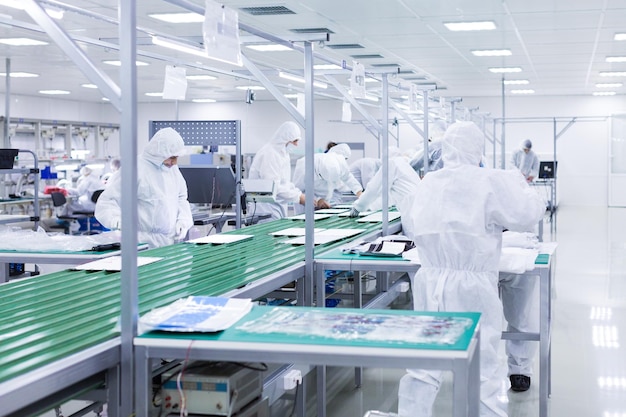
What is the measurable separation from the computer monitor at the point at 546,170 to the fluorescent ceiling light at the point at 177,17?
753 cm

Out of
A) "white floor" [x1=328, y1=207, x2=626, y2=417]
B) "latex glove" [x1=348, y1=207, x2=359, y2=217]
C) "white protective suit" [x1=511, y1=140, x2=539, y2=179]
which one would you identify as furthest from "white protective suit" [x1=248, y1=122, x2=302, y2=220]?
"white protective suit" [x1=511, y1=140, x2=539, y2=179]

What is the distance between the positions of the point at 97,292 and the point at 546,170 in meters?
11.3

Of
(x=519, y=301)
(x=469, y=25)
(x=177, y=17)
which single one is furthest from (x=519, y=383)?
(x=177, y=17)

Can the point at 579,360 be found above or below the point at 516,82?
below

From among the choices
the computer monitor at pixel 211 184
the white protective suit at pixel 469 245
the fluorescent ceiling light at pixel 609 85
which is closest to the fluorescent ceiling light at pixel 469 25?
the computer monitor at pixel 211 184

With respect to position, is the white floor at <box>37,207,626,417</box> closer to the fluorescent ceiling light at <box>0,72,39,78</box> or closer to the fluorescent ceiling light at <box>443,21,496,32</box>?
the fluorescent ceiling light at <box>443,21,496,32</box>

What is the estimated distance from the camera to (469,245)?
294 centimetres

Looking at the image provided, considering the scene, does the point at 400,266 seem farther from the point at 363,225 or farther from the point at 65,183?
the point at 65,183

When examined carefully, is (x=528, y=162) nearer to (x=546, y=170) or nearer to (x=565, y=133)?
(x=546, y=170)

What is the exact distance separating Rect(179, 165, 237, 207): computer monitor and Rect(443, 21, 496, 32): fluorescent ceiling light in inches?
123

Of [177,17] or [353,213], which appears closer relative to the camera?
[353,213]

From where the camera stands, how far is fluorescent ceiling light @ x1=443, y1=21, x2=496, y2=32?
7578 mm

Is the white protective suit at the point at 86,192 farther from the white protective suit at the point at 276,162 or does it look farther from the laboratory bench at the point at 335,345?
the laboratory bench at the point at 335,345

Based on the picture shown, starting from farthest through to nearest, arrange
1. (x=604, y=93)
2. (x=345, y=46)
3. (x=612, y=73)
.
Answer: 1. (x=604, y=93)
2. (x=612, y=73)
3. (x=345, y=46)
